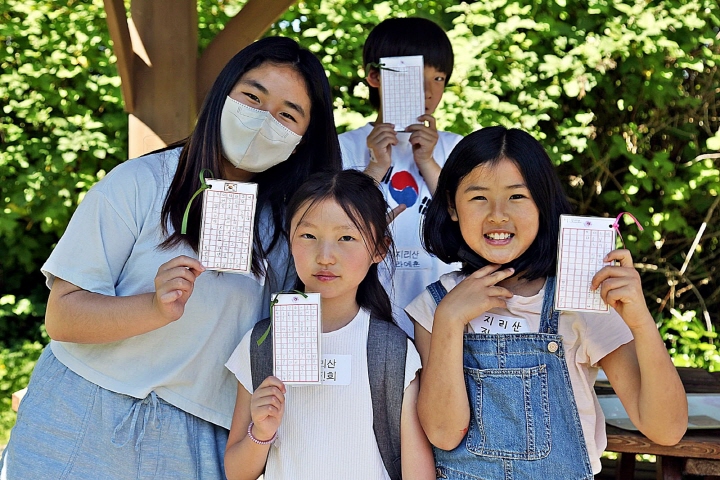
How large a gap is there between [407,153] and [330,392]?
1.14 m

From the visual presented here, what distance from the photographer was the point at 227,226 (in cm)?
188

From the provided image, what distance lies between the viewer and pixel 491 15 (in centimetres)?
536

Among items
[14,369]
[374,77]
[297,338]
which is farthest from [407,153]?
[14,369]

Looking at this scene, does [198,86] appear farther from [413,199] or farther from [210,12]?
[210,12]

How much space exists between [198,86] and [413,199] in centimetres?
150

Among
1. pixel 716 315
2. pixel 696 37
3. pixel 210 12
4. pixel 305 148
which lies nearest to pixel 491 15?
pixel 696 37

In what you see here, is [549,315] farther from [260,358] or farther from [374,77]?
[374,77]

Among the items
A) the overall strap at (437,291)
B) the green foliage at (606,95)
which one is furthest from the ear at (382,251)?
the green foliage at (606,95)

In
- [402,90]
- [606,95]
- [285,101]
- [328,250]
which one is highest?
[606,95]

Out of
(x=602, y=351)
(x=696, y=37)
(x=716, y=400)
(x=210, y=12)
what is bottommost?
(x=716, y=400)

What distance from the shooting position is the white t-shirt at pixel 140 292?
192cm

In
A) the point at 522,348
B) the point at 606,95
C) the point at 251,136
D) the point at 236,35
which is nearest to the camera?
the point at 522,348

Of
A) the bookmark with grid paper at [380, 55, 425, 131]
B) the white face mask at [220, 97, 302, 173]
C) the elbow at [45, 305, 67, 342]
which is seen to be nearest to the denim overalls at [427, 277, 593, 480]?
the white face mask at [220, 97, 302, 173]

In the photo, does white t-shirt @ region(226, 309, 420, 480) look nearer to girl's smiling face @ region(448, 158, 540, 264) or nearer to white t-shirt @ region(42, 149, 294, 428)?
white t-shirt @ region(42, 149, 294, 428)
